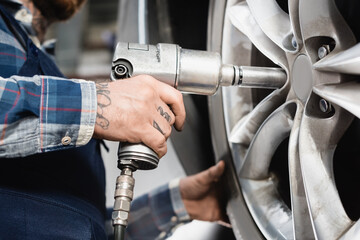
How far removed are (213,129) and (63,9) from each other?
Answer: 502mm

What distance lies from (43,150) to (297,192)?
0.37m

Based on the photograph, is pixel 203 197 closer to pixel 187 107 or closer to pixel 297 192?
pixel 187 107

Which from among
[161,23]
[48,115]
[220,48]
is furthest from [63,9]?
[48,115]

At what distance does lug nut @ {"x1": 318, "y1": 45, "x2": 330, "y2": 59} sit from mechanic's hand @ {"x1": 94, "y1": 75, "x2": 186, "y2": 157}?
0.69ft

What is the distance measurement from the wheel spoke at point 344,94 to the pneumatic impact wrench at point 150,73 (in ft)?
0.48

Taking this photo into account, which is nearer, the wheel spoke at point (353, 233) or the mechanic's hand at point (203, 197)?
the wheel spoke at point (353, 233)

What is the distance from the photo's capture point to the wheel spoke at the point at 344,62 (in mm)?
580

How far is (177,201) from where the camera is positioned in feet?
3.56

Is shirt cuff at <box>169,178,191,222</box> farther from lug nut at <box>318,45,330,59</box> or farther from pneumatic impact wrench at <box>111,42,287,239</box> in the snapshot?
lug nut at <box>318,45,330,59</box>

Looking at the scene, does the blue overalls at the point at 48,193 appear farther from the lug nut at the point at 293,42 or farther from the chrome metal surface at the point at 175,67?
the lug nut at the point at 293,42

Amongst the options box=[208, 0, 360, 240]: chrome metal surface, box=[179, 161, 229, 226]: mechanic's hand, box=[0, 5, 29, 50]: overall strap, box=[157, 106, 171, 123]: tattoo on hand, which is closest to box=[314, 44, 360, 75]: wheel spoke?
box=[208, 0, 360, 240]: chrome metal surface

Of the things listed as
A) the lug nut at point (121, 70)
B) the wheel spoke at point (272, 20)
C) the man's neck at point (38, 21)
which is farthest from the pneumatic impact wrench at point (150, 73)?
the man's neck at point (38, 21)

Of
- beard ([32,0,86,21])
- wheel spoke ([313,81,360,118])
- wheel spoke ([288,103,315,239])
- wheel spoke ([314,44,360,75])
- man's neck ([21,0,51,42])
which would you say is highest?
beard ([32,0,86,21])

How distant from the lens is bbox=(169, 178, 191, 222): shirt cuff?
108cm
